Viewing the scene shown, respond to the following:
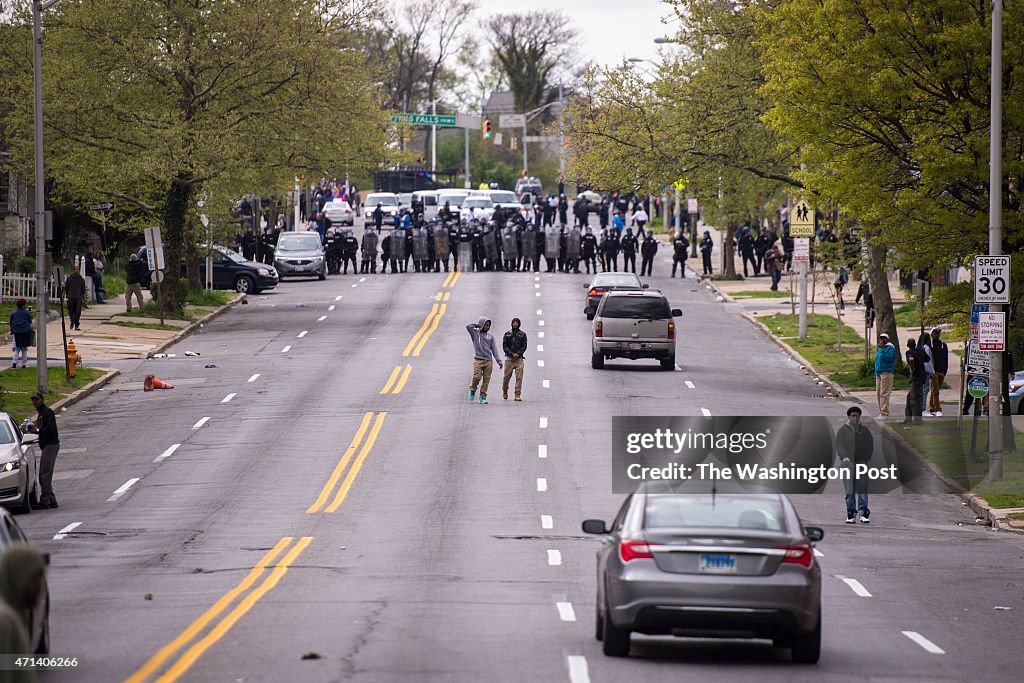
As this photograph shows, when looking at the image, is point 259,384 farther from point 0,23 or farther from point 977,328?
point 0,23

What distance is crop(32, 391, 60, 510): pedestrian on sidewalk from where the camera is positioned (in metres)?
24.1

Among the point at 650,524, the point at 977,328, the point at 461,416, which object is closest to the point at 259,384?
the point at 461,416

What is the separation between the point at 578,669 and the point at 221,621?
11.9 ft

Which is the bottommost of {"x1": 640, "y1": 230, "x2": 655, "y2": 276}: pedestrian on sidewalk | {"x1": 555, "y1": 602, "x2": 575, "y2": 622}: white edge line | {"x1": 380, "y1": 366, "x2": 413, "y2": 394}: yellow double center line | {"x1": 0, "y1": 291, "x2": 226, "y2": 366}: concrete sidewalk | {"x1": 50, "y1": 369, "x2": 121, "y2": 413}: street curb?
{"x1": 50, "y1": 369, "x2": 121, "y2": 413}: street curb

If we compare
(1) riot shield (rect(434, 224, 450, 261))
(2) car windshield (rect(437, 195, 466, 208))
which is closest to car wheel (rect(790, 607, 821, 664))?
(1) riot shield (rect(434, 224, 450, 261))

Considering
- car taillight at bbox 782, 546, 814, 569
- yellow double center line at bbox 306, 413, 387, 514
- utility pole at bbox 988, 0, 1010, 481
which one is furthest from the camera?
utility pole at bbox 988, 0, 1010, 481

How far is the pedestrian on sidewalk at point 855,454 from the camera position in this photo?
74.6 ft

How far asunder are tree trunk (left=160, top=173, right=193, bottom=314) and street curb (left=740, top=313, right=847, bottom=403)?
1796 cm

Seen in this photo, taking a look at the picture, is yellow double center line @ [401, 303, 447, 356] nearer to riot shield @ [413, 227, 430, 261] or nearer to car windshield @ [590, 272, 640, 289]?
car windshield @ [590, 272, 640, 289]

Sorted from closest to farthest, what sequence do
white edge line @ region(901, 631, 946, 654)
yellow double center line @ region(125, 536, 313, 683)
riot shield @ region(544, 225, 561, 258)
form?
yellow double center line @ region(125, 536, 313, 683) < white edge line @ region(901, 631, 946, 654) < riot shield @ region(544, 225, 561, 258)

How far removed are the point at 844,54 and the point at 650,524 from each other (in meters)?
19.5

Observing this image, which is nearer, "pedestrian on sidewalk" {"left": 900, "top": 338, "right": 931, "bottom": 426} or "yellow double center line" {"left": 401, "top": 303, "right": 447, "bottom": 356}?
"pedestrian on sidewalk" {"left": 900, "top": 338, "right": 931, "bottom": 426}

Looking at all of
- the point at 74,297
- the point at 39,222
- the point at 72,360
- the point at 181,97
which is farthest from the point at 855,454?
the point at 181,97

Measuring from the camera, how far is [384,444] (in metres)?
29.4
